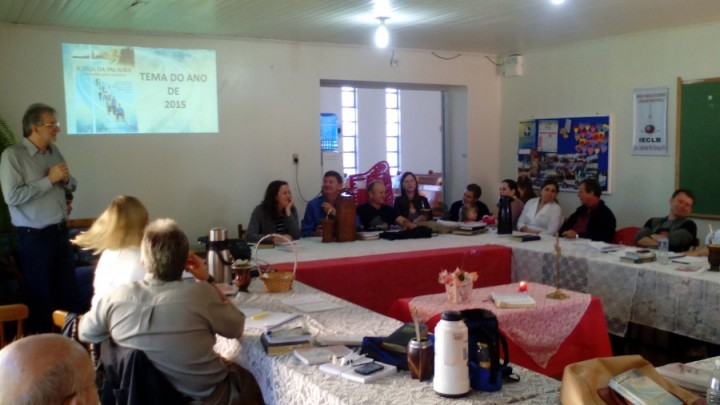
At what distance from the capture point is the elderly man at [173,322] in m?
2.23

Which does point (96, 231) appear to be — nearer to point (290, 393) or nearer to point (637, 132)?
point (290, 393)

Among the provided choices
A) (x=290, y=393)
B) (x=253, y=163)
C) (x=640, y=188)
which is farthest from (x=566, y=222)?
(x=290, y=393)

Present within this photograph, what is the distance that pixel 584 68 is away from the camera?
642cm

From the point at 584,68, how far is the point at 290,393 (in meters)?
5.22

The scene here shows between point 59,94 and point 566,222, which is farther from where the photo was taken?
point 566,222

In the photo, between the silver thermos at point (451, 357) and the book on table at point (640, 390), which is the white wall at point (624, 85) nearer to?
the book on table at point (640, 390)

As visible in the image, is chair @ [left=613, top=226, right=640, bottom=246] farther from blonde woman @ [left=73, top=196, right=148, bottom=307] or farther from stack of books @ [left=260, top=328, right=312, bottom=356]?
blonde woman @ [left=73, top=196, right=148, bottom=307]

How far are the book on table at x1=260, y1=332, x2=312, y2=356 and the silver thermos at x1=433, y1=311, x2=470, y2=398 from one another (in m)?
0.62

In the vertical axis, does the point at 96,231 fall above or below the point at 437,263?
above

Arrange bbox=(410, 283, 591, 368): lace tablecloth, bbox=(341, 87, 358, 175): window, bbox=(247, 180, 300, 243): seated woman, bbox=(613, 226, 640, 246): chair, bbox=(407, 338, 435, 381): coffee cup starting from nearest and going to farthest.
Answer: bbox=(407, 338, 435, 381): coffee cup, bbox=(410, 283, 591, 368): lace tablecloth, bbox=(247, 180, 300, 243): seated woman, bbox=(613, 226, 640, 246): chair, bbox=(341, 87, 358, 175): window

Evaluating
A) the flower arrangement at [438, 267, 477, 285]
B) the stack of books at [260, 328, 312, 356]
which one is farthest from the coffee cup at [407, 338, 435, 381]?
the flower arrangement at [438, 267, 477, 285]

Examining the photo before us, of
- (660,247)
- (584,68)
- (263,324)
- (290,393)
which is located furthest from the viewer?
(584,68)

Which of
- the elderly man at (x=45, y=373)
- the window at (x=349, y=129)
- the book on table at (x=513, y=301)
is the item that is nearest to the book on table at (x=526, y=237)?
the book on table at (x=513, y=301)

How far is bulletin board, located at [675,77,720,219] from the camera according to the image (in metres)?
5.40
